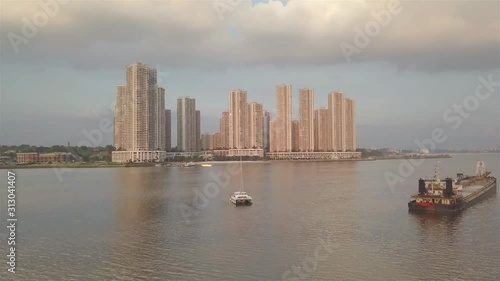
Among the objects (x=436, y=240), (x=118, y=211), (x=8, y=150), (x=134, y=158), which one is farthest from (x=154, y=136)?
(x=436, y=240)

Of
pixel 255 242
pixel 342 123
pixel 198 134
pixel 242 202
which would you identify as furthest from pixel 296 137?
pixel 255 242

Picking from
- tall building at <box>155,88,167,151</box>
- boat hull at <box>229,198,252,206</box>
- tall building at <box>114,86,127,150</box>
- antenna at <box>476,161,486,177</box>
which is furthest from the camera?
tall building at <box>155,88,167,151</box>

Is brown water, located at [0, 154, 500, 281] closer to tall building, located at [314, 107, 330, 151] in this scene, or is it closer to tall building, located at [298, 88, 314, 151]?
tall building, located at [298, 88, 314, 151]

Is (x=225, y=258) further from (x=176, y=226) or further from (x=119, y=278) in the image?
(x=176, y=226)

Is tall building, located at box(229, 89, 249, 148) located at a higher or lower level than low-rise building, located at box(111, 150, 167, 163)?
higher

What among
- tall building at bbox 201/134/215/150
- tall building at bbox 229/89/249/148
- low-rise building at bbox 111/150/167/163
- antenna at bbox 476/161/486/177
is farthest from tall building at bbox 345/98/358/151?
antenna at bbox 476/161/486/177

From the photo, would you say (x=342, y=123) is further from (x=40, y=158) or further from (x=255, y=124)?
(x=40, y=158)
